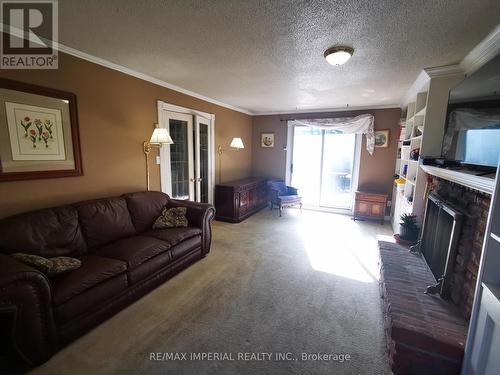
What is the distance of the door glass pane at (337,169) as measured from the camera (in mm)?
5355

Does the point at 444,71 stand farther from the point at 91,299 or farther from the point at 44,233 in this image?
the point at 44,233

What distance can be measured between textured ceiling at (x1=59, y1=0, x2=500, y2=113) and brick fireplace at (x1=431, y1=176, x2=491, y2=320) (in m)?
1.30

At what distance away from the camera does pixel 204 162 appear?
14.9 ft

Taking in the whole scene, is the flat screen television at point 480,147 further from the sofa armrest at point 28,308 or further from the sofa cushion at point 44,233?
the sofa cushion at point 44,233

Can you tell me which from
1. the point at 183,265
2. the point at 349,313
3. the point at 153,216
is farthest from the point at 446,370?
the point at 153,216

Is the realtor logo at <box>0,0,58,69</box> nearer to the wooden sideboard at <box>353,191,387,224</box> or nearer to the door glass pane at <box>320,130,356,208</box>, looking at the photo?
the door glass pane at <box>320,130,356,208</box>

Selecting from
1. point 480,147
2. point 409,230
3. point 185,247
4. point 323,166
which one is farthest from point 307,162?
point 480,147

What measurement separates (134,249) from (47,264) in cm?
65

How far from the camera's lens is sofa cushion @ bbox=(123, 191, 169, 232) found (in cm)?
281

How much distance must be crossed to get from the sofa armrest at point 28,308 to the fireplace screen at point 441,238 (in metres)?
2.82

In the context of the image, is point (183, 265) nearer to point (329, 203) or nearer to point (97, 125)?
point (97, 125)

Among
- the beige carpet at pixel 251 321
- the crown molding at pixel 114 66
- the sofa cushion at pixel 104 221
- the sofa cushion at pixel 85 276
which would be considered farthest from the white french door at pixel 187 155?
the sofa cushion at pixel 85 276

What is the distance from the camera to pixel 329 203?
5.77 meters

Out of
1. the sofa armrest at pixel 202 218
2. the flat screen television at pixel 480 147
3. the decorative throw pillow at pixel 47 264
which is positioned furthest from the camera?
the sofa armrest at pixel 202 218
